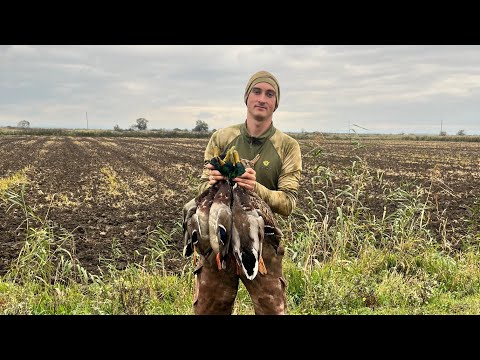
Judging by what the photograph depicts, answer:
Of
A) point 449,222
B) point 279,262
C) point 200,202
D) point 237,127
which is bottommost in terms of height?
point 449,222

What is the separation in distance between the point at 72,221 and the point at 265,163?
33.8ft

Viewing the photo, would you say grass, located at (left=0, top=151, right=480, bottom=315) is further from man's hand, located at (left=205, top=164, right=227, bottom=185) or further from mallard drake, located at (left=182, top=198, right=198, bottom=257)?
man's hand, located at (left=205, top=164, right=227, bottom=185)

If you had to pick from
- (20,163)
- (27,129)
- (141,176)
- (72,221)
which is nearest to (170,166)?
(141,176)

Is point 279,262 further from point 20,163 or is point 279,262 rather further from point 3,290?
point 20,163

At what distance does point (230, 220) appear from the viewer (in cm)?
254

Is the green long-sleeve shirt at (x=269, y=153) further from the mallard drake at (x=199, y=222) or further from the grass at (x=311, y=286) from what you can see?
the grass at (x=311, y=286)

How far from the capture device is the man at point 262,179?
9.81 feet

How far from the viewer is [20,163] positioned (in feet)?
90.7

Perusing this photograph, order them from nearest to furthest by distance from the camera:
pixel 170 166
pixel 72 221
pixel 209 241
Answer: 1. pixel 209 241
2. pixel 72 221
3. pixel 170 166

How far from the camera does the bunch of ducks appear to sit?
2539 millimetres

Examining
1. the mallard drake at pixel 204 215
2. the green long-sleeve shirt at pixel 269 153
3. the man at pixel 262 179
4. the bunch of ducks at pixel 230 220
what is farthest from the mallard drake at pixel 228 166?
the green long-sleeve shirt at pixel 269 153

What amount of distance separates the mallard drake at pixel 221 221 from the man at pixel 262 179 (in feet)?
1.28

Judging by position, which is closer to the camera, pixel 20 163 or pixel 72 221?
pixel 72 221

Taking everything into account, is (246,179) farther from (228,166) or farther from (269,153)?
(269,153)
